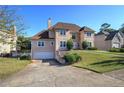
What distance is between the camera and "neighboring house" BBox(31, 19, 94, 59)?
1302 inches

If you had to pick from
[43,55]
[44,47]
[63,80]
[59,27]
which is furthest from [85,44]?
[63,80]

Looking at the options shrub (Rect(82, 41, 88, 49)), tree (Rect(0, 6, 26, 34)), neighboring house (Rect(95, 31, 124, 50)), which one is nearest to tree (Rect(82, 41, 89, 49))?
shrub (Rect(82, 41, 88, 49))

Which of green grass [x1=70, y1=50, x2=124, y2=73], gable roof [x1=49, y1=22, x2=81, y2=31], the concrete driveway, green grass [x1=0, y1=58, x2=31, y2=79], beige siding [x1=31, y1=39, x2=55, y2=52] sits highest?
gable roof [x1=49, y1=22, x2=81, y2=31]

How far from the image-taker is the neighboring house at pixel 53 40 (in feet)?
108

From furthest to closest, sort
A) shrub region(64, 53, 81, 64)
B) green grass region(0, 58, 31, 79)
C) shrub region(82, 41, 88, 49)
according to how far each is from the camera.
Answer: shrub region(82, 41, 88, 49), shrub region(64, 53, 81, 64), green grass region(0, 58, 31, 79)

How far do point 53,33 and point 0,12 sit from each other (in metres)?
→ 19.3

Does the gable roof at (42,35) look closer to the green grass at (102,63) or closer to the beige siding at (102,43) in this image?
the beige siding at (102,43)

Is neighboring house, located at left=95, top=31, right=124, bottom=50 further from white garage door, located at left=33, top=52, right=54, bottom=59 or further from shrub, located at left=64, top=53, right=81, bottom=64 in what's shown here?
shrub, located at left=64, top=53, right=81, bottom=64

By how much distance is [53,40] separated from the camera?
33.9 metres

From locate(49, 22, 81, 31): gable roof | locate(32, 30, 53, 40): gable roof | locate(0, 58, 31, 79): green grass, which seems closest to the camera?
locate(0, 58, 31, 79): green grass
